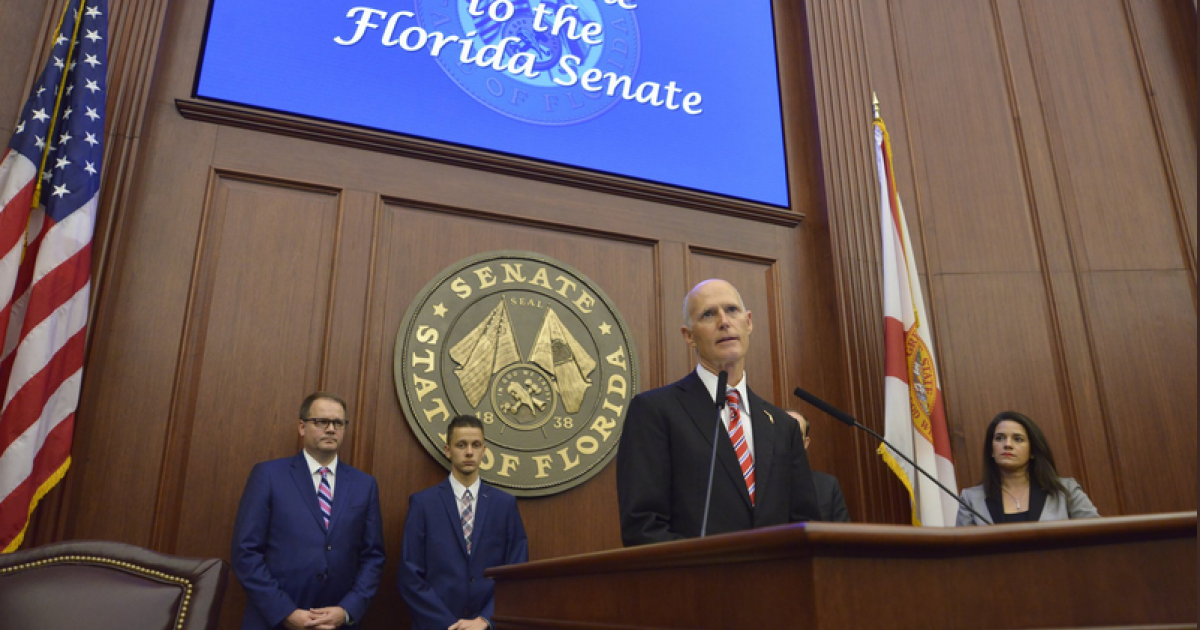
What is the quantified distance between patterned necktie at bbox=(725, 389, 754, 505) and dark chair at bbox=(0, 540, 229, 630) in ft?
3.52

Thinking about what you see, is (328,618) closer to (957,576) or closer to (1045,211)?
(957,576)

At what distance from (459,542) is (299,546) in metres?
0.61

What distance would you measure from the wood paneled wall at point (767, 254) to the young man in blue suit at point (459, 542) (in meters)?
0.32

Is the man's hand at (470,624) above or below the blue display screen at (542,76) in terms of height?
below

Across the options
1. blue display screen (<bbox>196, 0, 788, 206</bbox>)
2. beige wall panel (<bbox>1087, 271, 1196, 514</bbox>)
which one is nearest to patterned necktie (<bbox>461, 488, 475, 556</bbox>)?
blue display screen (<bbox>196, 0, 788, 206</bbox>)

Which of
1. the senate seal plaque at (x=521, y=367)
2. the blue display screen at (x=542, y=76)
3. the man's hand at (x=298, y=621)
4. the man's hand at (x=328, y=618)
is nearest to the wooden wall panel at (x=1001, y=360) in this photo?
the blue display screen at (x=542, y=76)

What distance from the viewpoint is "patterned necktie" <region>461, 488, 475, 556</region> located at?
345 cm

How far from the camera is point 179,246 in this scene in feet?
12.0

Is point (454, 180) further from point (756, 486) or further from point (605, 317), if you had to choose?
point (756, 486)

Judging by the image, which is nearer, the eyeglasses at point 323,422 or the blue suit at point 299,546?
the blue suit at point 299,546

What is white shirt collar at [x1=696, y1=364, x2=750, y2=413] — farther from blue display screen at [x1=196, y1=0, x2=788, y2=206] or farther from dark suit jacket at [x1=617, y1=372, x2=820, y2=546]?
blue display screen at [x1=196, y1=0, x2=788, y2=206]

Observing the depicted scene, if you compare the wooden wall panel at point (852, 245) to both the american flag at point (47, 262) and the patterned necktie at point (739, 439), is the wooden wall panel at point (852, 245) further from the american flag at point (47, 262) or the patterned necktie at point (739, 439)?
the american flag at point (47, 262)

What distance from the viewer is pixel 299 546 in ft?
10.4

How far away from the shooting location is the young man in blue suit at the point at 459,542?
3266 millimetres
